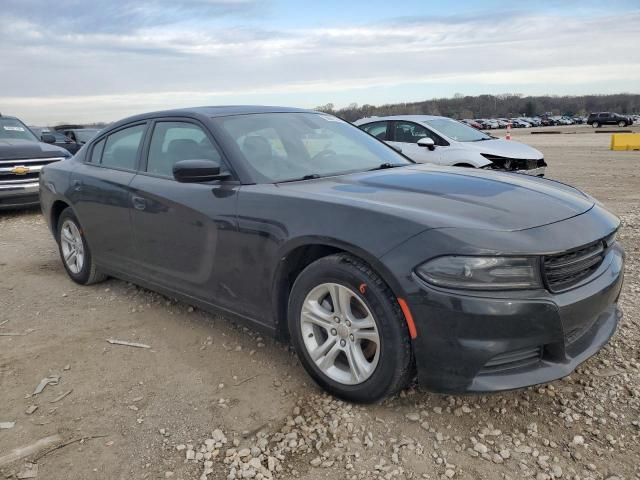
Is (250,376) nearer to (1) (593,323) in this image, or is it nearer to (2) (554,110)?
(1) (593,323)

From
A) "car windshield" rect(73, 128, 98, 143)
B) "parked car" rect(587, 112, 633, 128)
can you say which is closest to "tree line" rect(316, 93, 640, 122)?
"parked car" rect(587, 112, 633, 128)

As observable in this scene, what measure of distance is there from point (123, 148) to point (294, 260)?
2.14 metres

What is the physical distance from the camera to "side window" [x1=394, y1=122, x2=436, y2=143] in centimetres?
950

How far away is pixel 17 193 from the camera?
873cm

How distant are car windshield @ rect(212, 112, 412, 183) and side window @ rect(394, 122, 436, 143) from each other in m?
5.47

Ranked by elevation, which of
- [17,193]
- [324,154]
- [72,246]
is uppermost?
[324,154]

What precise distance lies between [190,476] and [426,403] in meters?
1.22

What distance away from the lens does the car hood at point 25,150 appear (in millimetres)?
8812

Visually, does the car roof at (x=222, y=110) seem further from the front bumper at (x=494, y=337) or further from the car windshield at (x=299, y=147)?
the front bumper at (x=494, y=337)

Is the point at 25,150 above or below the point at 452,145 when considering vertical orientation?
above

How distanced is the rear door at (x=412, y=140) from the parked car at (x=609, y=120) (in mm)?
51625

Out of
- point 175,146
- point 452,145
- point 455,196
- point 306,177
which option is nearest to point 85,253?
point 175,146

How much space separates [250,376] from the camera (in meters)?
3.21

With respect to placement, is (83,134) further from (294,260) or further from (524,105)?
(524,105)
